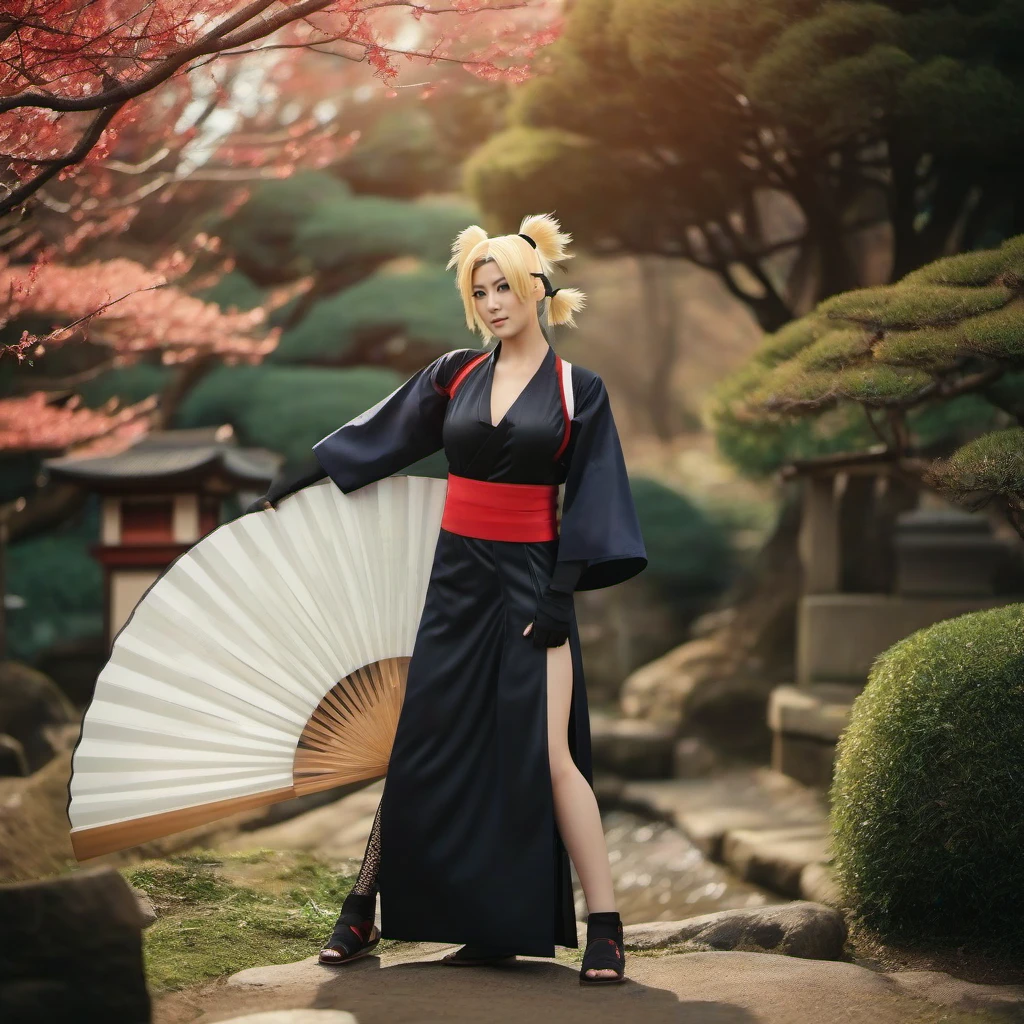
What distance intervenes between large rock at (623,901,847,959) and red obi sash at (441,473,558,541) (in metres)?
1.85

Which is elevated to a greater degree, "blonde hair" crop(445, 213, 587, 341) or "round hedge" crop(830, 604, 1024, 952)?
"blonde hair" crop(445, 213, 587, 341)

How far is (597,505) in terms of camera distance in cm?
345

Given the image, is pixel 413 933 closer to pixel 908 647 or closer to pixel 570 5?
pixel 908 647

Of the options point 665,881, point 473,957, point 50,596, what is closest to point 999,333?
point 473,957

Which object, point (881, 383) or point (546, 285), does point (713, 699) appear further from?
point (546, 285)

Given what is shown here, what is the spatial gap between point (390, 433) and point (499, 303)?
1.87 feet

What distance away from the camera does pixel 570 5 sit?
9.23m

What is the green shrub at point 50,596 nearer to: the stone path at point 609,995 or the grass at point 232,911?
the grass at point 232,911

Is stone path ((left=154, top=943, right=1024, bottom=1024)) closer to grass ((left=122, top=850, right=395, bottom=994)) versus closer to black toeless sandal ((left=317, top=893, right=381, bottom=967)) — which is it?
black toeless sandal ((left=317, top=893, right=381, bottom=967))

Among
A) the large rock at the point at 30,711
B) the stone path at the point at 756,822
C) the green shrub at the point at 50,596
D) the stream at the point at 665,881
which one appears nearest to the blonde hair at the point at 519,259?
the stone path at the point at 756,822

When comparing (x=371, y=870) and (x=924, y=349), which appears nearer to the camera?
(x=371, y=870)

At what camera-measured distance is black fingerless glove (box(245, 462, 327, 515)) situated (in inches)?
147

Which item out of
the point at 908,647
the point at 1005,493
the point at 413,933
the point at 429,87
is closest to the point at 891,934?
the point at 908,647

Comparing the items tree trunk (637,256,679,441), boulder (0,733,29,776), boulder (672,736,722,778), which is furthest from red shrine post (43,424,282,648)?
tree trunk (637,256,679,441)
